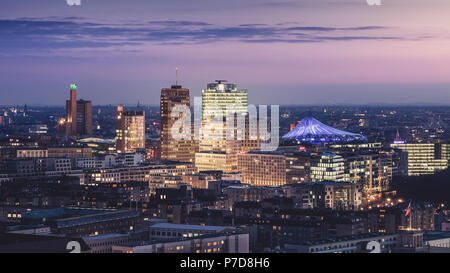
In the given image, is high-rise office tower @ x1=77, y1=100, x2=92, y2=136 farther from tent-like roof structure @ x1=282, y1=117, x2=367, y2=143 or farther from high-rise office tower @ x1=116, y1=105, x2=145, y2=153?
tent-like roof structure @ x1=282, y1=117, x2=367, y2=143

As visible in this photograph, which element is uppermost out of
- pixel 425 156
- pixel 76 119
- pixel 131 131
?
pixel 76 119

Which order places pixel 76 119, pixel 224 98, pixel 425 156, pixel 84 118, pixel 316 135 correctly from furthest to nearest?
pixel 84 118, pixel 76 119, pixel 224 98, pixel 316 135, pixel 425 156

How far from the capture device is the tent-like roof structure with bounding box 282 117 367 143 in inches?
1772

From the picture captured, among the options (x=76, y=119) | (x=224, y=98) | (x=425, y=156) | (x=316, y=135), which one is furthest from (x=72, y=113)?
(x=425, y=156)

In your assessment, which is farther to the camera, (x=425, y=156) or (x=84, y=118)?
(x=84, y=118)

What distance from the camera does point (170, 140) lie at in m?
43.1

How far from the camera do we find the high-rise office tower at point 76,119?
198ft

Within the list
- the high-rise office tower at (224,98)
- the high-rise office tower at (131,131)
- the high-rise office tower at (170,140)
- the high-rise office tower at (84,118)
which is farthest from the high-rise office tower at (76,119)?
the high-rise office tower at (170,140)

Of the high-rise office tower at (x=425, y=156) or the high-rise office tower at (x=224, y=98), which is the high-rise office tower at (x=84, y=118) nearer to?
the high-rise office tower at (x=224, y=98)

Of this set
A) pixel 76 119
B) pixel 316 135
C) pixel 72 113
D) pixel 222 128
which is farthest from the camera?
pixel 76 119

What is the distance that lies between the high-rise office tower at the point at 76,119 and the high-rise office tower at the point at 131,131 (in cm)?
1242

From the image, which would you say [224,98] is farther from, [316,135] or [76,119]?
[76,119]

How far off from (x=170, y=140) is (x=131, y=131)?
5.37 metres
